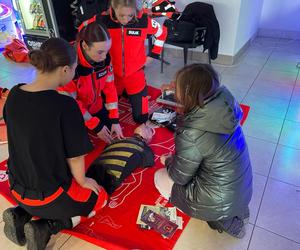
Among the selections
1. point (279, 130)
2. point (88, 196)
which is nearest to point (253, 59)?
point (279, 130)

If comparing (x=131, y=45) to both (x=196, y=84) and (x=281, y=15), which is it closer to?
(x=196, y=84)

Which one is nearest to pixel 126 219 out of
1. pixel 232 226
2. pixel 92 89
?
pixel 232 226

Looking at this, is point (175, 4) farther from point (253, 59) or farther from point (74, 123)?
point (74, 123)

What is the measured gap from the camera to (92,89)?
72.7 inches

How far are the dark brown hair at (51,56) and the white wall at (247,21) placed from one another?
2.70 metres

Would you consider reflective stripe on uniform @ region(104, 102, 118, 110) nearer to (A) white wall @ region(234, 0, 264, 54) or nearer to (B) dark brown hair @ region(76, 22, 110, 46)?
(B) dark brown hair @ region(76, 22, 110, 46)

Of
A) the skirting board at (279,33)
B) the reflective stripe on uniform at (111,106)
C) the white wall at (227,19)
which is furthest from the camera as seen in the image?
the skirting board at (279,33)

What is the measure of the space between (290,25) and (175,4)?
6.60 feet

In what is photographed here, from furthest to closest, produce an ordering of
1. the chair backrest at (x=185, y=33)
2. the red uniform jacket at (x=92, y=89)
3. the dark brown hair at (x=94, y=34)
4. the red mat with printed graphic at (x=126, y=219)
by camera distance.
Answer: the chair backrest at (x=185, y=33) → the red uniform jacket at (x=92, y=89) → the dark brown hair at (x=94, y=34) → the red mat with printed graphic at (x=126, y=219)

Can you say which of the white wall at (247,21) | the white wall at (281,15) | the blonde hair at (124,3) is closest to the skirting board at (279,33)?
the white wall at (281,15)

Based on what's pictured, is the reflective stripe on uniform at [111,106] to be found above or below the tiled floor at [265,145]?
above

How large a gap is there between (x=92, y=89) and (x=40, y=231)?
95 centimetres

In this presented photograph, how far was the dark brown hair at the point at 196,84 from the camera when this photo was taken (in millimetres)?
1073

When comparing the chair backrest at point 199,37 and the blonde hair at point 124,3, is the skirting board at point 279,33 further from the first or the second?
the blonde hair at point 124,3
